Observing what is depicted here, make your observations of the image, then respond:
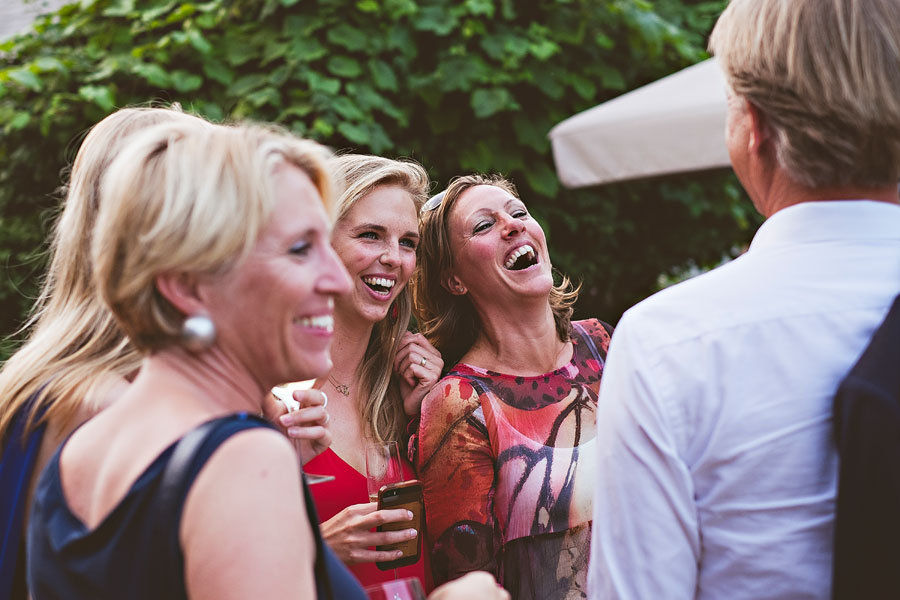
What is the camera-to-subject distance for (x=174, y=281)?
4.21ft

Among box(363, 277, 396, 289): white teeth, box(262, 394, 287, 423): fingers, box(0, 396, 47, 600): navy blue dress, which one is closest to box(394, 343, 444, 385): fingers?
box(363, 277, 396, 289): white teeth

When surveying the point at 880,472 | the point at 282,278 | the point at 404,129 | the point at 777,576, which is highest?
the point at 282,278

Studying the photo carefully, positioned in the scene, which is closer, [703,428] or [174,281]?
[174,281]

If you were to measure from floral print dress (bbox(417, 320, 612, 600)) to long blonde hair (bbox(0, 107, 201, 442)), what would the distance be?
1039 millimetres

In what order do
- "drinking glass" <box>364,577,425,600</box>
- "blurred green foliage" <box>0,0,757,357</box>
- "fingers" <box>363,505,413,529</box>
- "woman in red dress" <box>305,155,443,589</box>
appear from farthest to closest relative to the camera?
"blurred green foliage" <box>0,0,757,357</box>, "woman in red dress" <box>305,155,443,589</box>, "fingers" <box>363,505,413,529</box>, "drinking glass" <box>364,577,425,600</box>

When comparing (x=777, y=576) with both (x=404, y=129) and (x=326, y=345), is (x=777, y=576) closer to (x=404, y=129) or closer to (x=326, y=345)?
(x=326, y=345)

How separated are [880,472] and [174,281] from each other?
1.09 m

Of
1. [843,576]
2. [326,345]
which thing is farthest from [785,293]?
[326,345]

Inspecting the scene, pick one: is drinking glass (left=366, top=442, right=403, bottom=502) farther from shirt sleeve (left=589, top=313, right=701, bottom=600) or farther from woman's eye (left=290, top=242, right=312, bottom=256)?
woman's eye (left=290, top=242, right=312, bottom=256)

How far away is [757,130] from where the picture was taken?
5.09 feet

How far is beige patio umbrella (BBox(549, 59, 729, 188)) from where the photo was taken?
5.55 metres

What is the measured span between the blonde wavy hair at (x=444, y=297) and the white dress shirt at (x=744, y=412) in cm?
151

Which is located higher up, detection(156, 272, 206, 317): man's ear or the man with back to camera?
detection(156, 272, 206, 317): man's ear

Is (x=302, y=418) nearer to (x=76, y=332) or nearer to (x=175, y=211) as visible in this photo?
(x=76, y=332)
